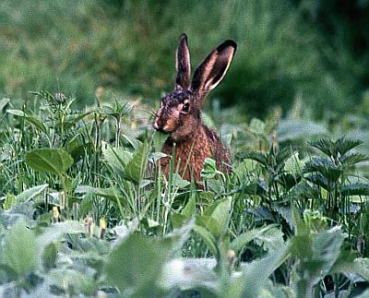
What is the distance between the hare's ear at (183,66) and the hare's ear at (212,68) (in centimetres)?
5

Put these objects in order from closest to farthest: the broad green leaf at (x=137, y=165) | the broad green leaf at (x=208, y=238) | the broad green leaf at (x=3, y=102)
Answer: the broad green leaf at (x=208, y=238), the broad green leaf at (x=137, y=165), the broad green leaf at (x=3, y=102)

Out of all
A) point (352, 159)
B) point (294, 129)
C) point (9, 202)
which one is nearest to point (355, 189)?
point (352, 159)

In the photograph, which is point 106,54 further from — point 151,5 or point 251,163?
point 251,163

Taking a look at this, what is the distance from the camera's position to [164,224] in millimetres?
3396

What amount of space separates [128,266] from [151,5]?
22.0ft

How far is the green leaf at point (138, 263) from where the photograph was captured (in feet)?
8.25

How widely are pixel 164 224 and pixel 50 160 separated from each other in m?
0.44


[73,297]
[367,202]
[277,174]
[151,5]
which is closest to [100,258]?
[73,297]

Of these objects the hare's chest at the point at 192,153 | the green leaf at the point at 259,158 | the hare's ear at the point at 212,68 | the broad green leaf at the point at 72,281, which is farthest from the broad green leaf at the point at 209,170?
the hare's ear at the point at 212,68

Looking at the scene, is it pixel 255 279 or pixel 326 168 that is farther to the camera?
pixel 326 168

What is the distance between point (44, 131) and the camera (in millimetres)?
3986

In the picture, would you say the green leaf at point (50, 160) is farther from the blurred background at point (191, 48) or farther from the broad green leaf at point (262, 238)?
the blurred background at point (191, 48)

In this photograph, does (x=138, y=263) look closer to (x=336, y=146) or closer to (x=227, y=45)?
(x=336, y=146)

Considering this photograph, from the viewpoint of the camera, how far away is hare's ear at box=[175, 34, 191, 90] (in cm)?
561
